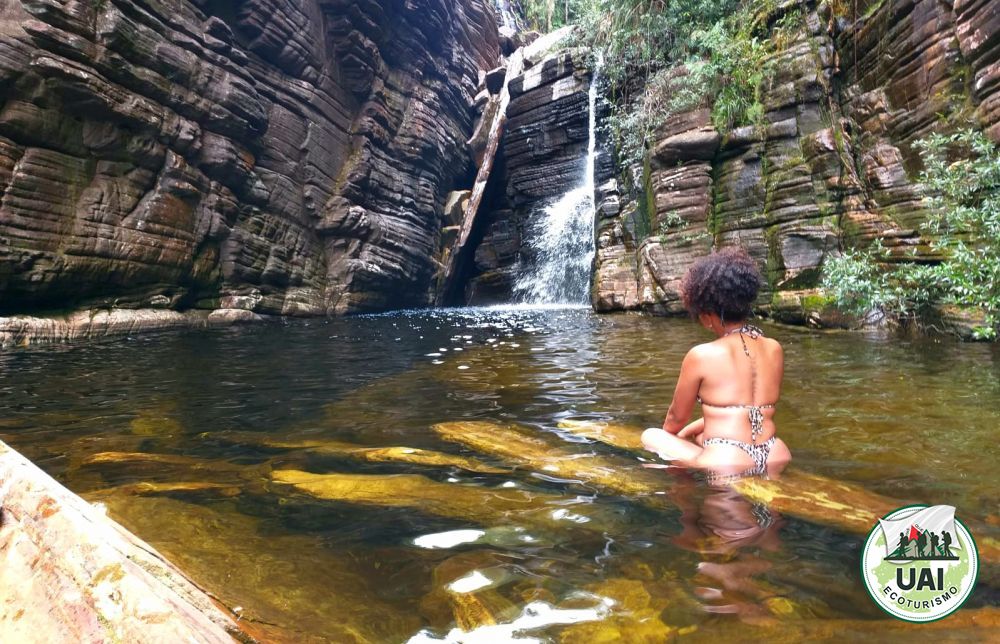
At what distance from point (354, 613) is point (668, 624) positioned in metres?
1.00

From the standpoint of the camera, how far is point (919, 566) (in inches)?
66.1

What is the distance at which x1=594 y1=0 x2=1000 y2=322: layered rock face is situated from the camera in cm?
888

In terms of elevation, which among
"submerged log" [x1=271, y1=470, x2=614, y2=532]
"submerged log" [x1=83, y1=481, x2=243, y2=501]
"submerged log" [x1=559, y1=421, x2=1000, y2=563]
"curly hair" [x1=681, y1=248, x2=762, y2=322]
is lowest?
"submerged log" [x1=83, y1=481, x2=243, y2=501]

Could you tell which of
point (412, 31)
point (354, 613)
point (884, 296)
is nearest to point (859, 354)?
point (884, 296)

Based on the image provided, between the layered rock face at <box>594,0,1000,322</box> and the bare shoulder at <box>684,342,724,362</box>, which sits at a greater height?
the layered rock face at <box>594,0,1000,322</box>

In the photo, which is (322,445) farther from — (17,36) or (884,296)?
(17,36)

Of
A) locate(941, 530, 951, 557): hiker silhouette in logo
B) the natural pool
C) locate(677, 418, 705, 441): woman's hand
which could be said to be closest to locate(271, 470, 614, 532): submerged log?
the natural pool

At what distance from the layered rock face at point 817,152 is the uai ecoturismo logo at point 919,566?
28.2ft

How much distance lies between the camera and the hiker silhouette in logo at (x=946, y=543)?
170cm

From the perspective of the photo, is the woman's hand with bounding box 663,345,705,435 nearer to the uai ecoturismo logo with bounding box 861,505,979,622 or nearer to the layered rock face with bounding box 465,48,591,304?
the uai ecoturismo logo with bounding box 861,505,979,622

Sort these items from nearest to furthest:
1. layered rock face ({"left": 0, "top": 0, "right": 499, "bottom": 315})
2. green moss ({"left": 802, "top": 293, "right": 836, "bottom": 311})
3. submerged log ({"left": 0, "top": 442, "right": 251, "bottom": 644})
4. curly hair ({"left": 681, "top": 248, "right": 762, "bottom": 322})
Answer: submerged log ({"left": 0, "top": 442, "right": 251, "bottom": 644}) < curly hair ({"left": 681, "top": 248, "right": 762, "bottom": 322}) < green moss ({"left": 802, "top": 293, "right": 836, "bottom": 311}) < layered rock face ({"left": 0, "top": 0, "right": 499, "bottom": 315})

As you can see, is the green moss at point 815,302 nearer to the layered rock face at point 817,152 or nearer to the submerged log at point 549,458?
the layered rock face at point 817,152

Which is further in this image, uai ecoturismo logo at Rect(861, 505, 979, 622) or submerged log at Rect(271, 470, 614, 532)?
submerged log at Rect(271, 470, 614, 532)

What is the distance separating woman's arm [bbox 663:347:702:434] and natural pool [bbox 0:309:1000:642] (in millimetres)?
398
